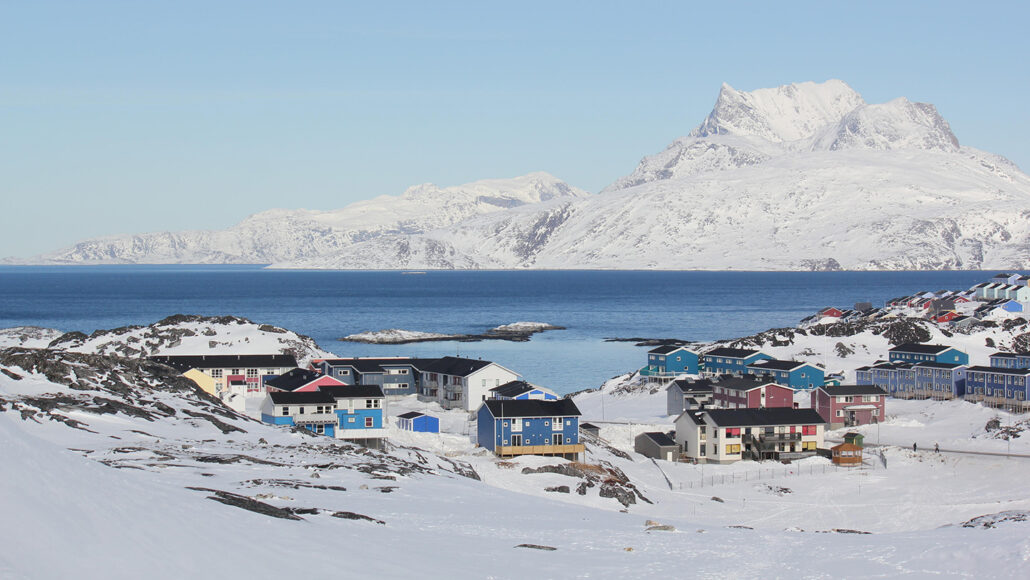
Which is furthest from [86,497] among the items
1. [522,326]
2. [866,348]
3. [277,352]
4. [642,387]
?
[522,326]

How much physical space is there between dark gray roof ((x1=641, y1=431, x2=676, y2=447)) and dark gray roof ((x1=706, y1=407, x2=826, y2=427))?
2871mm

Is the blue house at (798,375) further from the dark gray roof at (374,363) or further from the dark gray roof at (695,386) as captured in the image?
the dark gray roof at (374,363)

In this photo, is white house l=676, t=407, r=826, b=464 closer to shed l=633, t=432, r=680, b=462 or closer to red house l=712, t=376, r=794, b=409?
Result: shed l=633, t=432, r=680, b=462

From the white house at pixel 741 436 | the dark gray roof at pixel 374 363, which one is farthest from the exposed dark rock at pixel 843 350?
the white house at pixel 741 436

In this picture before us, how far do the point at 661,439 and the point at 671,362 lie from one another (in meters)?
28.4

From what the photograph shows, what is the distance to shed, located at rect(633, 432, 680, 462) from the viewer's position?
5759 cm

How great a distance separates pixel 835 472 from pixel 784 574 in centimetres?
3153

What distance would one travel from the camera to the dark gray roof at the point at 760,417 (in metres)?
56.7

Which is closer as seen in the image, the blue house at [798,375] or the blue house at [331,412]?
the blue house at [331,412]

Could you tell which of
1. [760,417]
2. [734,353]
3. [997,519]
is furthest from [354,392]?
[734,353]

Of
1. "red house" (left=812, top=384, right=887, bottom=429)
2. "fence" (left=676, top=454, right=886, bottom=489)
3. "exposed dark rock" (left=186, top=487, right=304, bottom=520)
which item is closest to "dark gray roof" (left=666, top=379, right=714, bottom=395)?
"red house" (left=812, top=384, right=887, bottom=429)

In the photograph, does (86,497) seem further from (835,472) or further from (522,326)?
(522,326)

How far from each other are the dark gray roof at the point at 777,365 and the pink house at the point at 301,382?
33.0 m

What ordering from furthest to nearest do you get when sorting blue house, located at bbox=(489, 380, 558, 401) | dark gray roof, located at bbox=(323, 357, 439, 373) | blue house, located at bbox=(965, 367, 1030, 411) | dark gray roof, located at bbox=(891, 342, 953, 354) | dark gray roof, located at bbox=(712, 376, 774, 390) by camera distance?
dark gray roof, located at bbox=(891, 342, 953, 354), dark gray roof, located at bbox=(323, 357, 439, 373), dark gray roof, located at bbox=(712, 376, 774, 390), blue house, located at bbox=(965, 367, 1030, 411), blue house, located at bbox=(489, 380, 558, 401)
